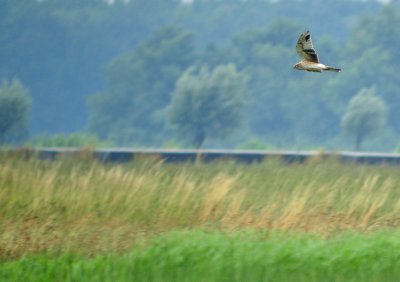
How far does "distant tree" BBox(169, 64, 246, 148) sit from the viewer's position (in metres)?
59.8

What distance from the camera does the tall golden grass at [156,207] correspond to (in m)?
13.5

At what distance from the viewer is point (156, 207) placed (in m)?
16.1

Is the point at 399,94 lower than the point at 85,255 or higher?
higher

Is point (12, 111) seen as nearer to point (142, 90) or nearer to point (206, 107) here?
point (206, 107)

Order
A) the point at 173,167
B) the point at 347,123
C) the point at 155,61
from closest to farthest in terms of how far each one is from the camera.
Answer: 1. the point at 173,167
2. the point at 347,123
3. the point at 155,61

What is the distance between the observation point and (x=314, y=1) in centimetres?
10869

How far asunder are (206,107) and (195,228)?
45.6 m

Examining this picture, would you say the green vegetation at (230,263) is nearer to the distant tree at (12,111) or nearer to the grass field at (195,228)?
the grass field at (195,228)

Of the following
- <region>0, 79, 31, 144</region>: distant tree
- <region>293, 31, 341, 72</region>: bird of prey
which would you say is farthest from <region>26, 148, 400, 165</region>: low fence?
<region>0, 79, 31, 144</region>: distant tree

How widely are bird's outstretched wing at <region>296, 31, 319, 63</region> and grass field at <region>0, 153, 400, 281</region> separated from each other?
1.97m

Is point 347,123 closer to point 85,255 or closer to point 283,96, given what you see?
point 283,96

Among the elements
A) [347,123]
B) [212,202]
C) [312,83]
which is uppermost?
[312,83]

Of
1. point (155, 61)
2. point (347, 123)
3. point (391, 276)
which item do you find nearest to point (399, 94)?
point (347, 123)

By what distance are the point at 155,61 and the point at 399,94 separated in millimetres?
17102
